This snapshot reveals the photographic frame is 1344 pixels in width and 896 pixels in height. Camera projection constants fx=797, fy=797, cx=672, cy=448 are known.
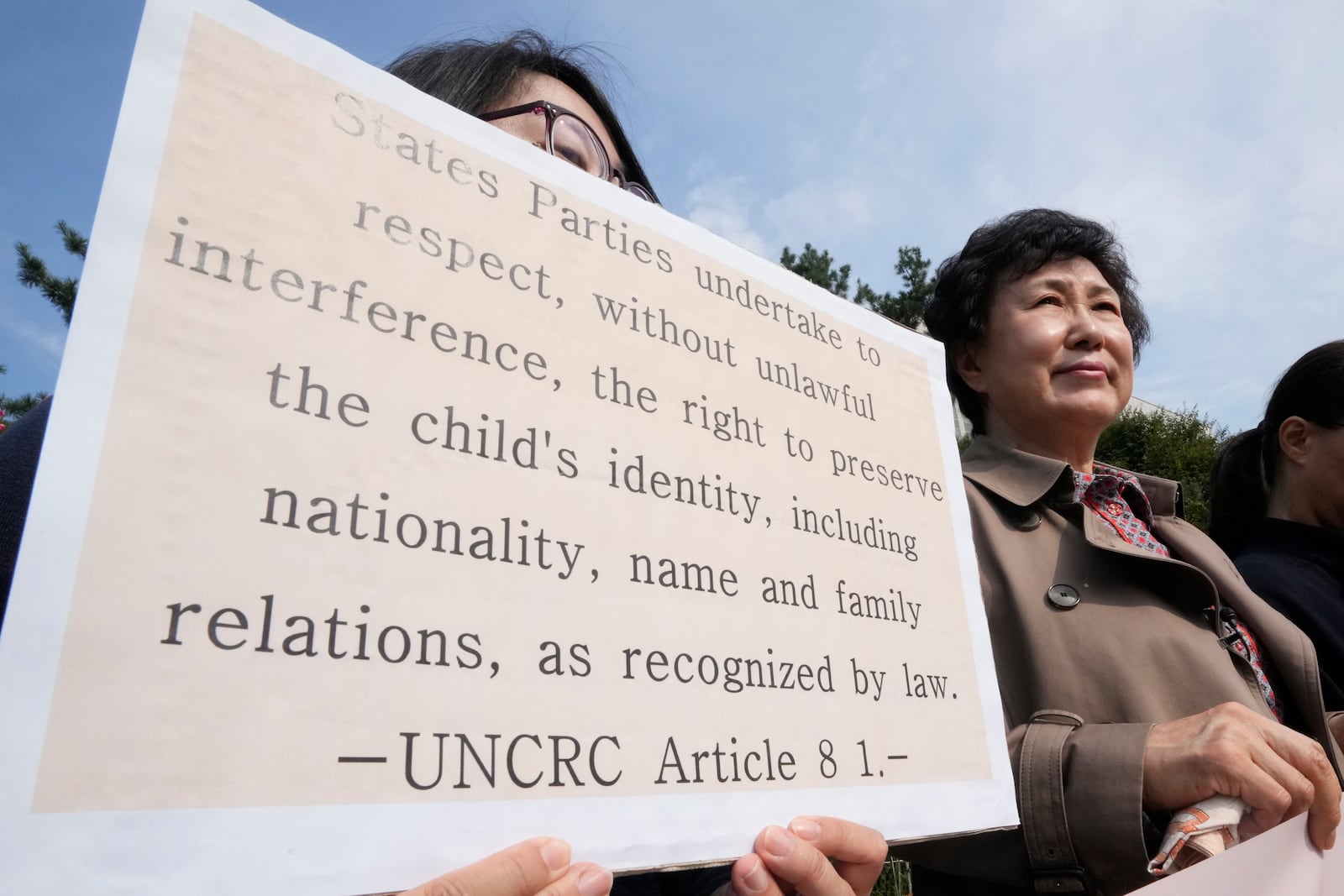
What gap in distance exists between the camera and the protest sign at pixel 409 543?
583 mm

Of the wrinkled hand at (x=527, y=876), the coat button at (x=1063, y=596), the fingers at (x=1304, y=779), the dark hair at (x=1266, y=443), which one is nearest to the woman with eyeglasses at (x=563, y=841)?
the wrinkled hand at (x=527, y=876)

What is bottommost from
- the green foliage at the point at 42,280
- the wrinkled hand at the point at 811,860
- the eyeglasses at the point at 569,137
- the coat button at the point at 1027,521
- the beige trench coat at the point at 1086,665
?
the wrinkled hand at the point at 811,860

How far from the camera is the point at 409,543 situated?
2.38 feet

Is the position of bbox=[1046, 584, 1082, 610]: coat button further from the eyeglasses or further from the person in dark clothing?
the eyeglasses

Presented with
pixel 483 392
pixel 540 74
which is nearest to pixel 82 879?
pixel 483 392

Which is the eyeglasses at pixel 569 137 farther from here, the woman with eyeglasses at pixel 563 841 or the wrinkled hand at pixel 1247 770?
the wrinkled hand at pixel 1247 770

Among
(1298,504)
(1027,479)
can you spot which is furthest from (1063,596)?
(1298,504)

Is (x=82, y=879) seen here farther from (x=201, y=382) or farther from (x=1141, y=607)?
(x=1141, y=607)

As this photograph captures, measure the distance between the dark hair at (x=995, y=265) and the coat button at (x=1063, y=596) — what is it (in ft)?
2.50

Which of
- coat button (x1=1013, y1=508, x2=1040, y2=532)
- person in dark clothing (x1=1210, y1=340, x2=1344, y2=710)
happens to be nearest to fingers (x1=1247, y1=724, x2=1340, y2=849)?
coat button (x1=1013, y1=508, x2=1040, y2=532)

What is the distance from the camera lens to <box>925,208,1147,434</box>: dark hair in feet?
7.15

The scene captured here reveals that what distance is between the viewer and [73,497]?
22.9 inches

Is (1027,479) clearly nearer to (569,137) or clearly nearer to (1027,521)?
(1027,521)

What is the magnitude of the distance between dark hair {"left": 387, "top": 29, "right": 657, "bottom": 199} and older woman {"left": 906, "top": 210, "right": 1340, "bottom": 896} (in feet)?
3.51
